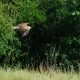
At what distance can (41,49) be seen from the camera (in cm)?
2045

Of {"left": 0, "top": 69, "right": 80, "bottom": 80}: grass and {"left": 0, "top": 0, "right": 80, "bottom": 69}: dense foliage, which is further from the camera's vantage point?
{"left": 0, "top": 0, "right": 80, "bottom": 69}: dense foliage

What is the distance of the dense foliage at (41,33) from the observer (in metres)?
18.8

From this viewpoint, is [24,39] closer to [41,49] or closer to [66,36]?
[41,49]

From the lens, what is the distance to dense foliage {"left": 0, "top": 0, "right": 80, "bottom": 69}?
18.8 m

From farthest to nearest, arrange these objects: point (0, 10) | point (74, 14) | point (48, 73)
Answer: point (74, 14), point (0, 10), point (48, 73)

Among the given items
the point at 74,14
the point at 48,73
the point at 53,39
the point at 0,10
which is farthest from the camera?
the point at 53,39

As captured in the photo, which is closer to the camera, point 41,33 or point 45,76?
point 45,76

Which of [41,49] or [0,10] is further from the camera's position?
[41,49]

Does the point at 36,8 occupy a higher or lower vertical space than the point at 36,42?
Answer: higher

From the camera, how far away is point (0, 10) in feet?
57.5

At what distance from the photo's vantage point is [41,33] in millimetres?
20469

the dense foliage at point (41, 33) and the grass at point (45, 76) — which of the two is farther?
the dense foliage at point (41, 33)

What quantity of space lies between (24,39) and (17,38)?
71 centimetres

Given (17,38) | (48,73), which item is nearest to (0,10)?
(17,38)
